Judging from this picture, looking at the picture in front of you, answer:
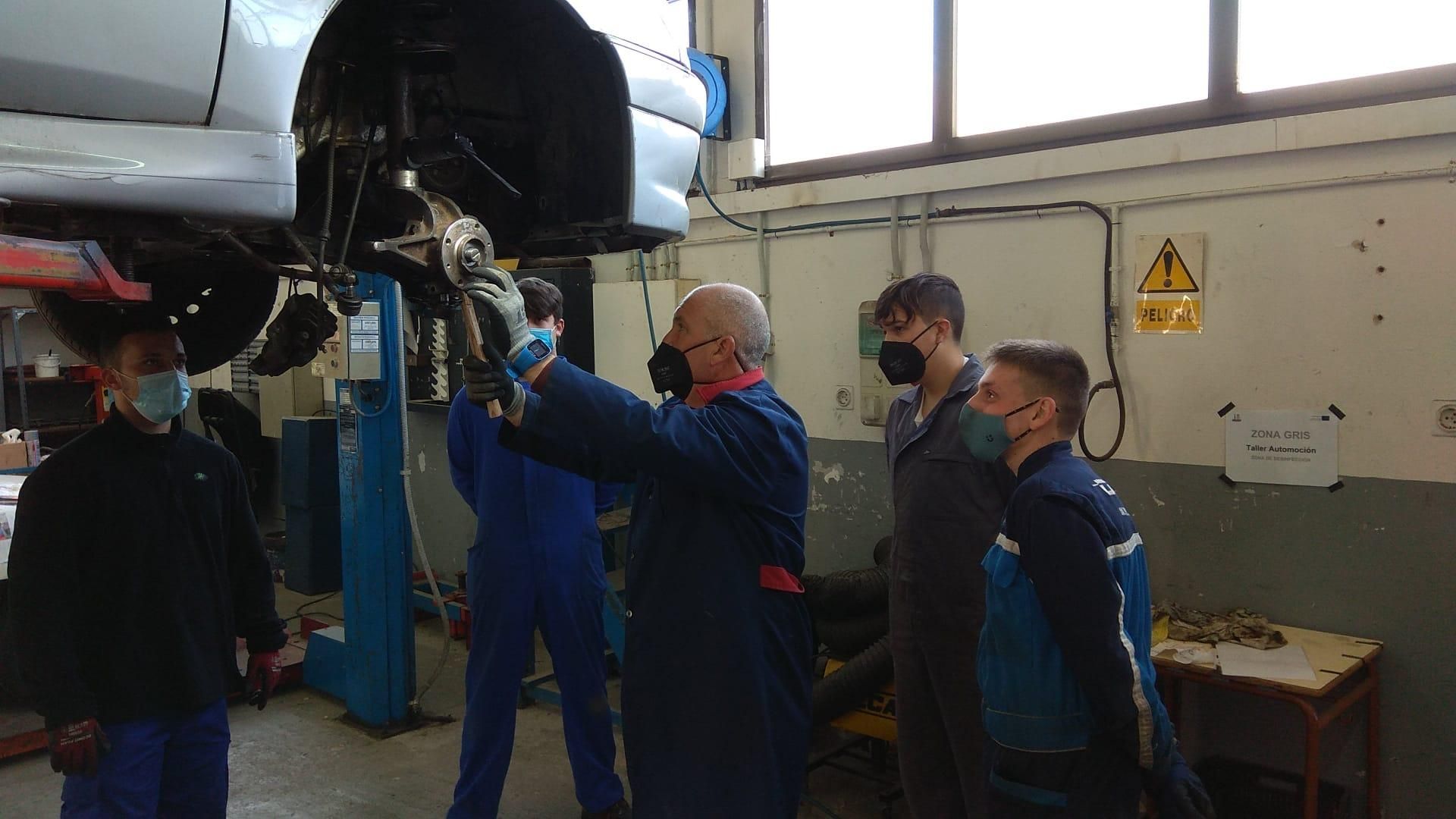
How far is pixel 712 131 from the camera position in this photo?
13.7 ft

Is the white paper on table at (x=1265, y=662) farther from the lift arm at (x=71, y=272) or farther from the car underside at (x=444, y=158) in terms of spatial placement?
the lift arm at (x=71, y=272)

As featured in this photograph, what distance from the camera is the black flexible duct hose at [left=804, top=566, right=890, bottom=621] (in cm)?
324

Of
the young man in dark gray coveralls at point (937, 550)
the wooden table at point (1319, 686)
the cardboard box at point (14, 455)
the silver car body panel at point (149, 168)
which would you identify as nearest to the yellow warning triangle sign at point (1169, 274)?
the young man in dark gray coveralls at point (937, 550)

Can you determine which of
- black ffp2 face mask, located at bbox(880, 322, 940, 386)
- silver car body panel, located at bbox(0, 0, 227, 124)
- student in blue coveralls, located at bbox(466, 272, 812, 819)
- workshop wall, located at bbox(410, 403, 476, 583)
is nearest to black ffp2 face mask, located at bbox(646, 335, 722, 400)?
student in blue coveralls, located at bbox(466, 272, 812, 819)

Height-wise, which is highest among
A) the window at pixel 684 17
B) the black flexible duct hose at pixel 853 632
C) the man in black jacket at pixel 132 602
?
the window at pixel 684 17

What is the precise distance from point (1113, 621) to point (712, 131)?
3.12m

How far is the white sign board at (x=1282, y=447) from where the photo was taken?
8.92 feet

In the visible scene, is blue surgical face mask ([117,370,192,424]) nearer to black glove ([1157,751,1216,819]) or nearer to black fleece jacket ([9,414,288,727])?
black fleece jacket ([9,414,288,727])

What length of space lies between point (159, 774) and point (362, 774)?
135 centimetres

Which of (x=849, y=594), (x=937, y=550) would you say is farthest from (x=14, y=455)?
(x=937, y=550)

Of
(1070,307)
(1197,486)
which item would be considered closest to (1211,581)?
(1197,486)

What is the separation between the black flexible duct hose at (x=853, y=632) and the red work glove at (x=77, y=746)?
6.95 feet

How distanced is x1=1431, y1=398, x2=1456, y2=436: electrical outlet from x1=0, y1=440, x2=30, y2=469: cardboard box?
549 centimetres

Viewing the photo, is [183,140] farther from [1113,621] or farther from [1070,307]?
[1070,307]
